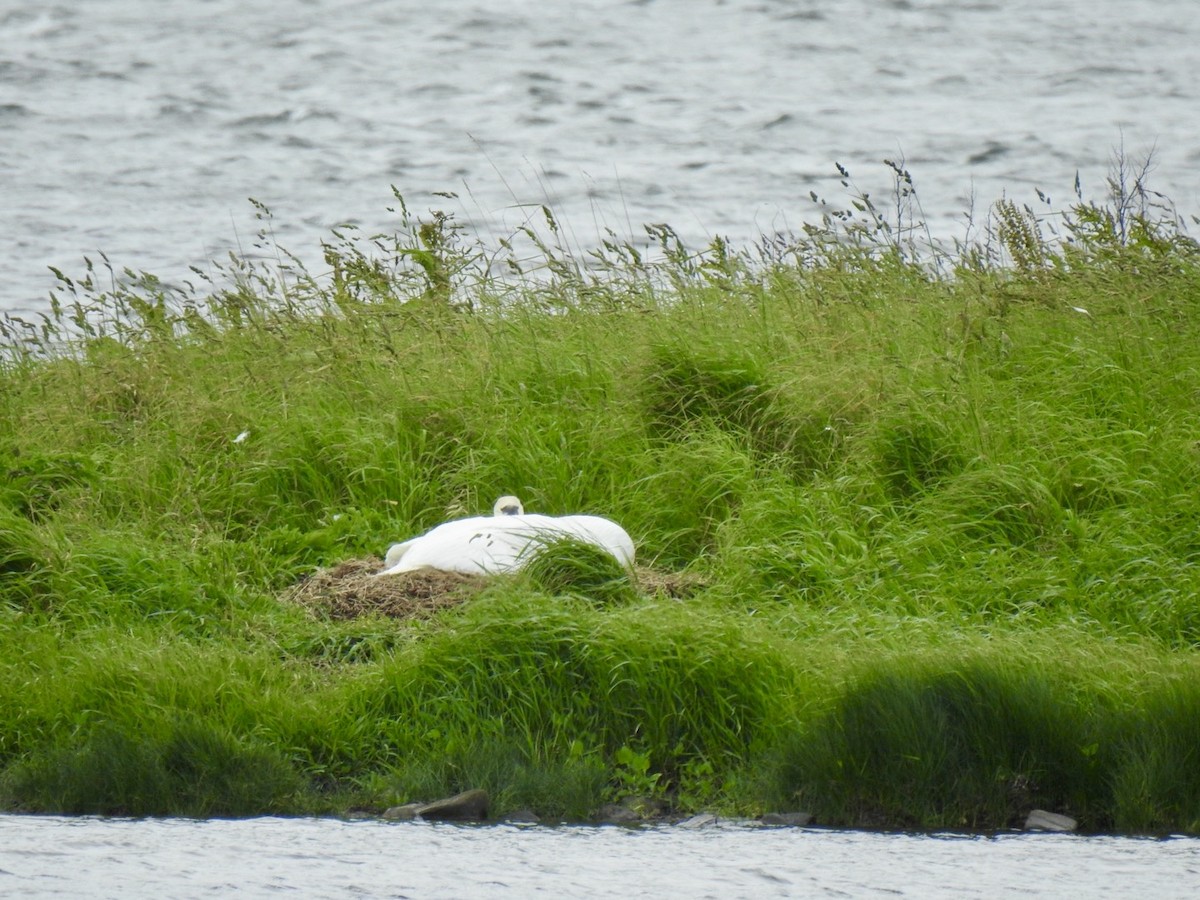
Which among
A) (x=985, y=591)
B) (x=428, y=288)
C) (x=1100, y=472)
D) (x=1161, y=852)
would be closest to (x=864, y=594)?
(x=985, y=591)

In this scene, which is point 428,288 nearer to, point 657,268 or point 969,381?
point 657,268

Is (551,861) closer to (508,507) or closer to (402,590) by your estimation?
(402,590)

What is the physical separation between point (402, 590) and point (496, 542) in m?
0.45

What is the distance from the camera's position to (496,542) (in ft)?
21.9

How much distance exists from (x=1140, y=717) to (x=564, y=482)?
357 cm

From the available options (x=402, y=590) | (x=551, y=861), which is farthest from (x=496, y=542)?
(x=551, y=861)

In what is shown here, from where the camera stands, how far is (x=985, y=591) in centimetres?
662

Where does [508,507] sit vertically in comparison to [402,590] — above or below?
above

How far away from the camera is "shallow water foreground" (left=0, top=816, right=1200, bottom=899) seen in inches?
160

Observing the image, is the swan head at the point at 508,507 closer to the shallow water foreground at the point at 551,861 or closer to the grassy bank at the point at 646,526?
the grassy bank at the point at 646,526

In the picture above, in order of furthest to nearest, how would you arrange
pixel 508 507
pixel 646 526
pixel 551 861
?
pixel 646 526 < pixel 508 507 < pixel 551 861

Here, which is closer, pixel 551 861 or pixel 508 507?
pixel 551 861

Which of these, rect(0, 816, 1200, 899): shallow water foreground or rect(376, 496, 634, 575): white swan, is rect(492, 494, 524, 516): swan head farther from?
rect(0, 816, 1200, 899): shallow water foreground

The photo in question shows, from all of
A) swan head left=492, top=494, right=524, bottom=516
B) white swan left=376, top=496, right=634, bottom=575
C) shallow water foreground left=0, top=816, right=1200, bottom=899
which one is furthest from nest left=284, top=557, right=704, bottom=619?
shallow water foreground left=0, top=816, right=1200, bottom=899
